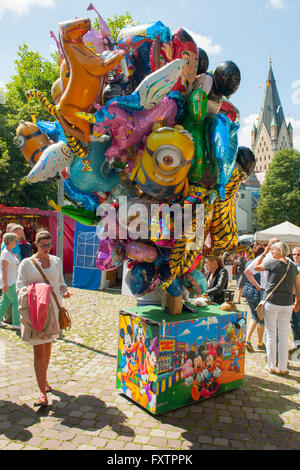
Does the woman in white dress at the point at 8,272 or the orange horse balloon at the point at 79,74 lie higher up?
the orange horse balloon at the point at 79,74


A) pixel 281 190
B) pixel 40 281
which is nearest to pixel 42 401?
pixel 40 281

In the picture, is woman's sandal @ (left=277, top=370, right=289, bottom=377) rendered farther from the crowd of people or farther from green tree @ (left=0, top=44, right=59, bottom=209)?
green tree @ (left=0, top=44, right=59, bottom=209)

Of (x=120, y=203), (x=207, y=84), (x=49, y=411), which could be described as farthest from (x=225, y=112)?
(x=49, y=411)

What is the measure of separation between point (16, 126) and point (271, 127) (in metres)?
65.1

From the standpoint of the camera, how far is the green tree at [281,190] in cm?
3391

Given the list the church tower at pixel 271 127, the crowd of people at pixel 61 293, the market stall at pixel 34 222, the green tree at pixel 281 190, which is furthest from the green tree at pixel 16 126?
the church tower at pixel 271 127

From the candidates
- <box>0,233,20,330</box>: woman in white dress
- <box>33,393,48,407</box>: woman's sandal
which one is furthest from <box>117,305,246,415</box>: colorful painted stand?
<box>0,233,20,330</box>: woman in white dress

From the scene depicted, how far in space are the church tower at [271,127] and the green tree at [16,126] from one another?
5804 cm

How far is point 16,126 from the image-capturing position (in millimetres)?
17812

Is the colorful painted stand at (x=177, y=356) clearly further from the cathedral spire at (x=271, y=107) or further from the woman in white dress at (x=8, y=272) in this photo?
the cathedral spire at (x=271, y=107)

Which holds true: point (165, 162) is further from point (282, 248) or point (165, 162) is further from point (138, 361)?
point (282, 248)

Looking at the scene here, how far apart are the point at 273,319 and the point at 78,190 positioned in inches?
126

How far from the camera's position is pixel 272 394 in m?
4.11

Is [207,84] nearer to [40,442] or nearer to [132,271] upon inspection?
[132,271]
